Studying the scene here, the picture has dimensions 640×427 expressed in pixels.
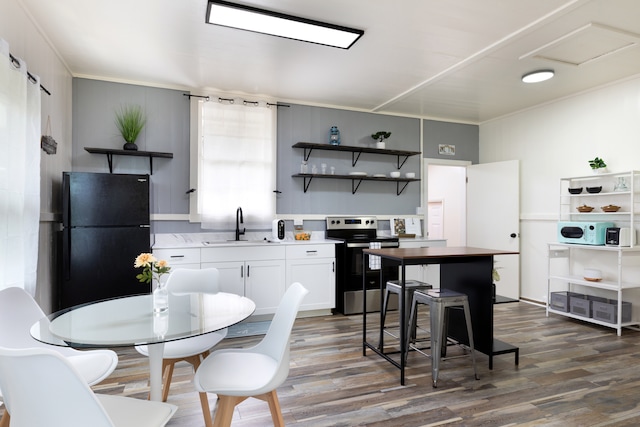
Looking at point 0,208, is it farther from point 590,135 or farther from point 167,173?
point 590,135

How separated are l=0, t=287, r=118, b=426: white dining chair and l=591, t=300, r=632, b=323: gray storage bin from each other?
14.7ft

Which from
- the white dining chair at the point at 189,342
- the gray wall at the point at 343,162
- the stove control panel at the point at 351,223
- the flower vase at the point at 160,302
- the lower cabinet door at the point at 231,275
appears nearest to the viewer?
the flower vase at the point at 160,302

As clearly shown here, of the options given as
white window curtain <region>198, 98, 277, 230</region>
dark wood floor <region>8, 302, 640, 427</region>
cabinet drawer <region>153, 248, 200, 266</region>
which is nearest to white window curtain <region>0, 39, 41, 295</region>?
dark wood floor <region>8, 302, 640, 427</region>

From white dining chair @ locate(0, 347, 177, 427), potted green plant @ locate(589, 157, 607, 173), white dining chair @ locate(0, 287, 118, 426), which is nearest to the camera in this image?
white dining chair @ locate(0, 347, 177, 427)

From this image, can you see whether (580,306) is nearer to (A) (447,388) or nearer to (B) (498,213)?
(B) (498,213)

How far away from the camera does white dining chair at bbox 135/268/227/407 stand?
7.02 ft

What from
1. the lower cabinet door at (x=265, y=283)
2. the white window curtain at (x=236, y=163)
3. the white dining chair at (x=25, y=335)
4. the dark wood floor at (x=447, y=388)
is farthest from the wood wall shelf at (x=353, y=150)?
the white dining chair at (x=25, y=335)

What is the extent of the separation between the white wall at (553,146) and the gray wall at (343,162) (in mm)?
1421

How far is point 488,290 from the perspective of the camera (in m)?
2.97

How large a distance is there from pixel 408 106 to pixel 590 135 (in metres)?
2.18

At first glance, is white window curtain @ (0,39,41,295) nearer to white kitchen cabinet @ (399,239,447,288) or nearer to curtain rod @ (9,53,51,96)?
curtain rod @ (9,53,51,96)

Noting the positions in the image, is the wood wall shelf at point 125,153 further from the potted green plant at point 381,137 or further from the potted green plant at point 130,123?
the potted green plant at point 381,137

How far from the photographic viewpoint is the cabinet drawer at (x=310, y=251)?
14.0 ft

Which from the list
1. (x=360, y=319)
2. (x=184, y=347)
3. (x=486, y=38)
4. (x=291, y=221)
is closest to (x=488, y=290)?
(x=360, y=319)
